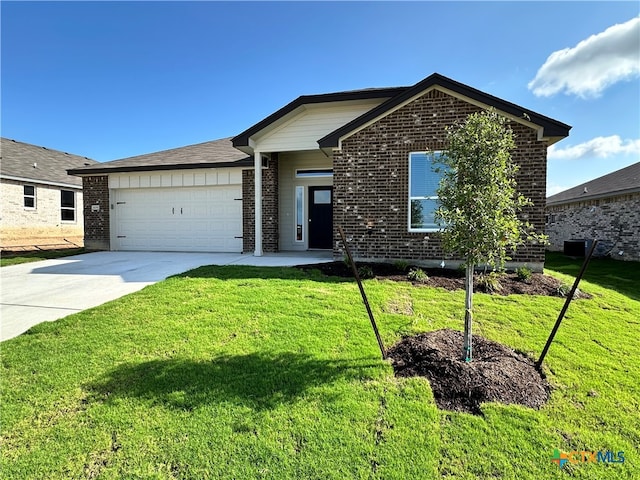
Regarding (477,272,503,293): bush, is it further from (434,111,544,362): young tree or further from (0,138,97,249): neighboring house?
(0,138,97,249): neighboring house

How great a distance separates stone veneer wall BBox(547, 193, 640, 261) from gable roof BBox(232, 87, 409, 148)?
10.5 meters

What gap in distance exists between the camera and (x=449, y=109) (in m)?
7.64

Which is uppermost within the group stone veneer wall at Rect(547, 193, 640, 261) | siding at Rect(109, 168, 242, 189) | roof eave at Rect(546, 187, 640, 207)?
siding at Rect(109, 168, 242, 189)

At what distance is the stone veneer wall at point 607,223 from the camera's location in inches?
473

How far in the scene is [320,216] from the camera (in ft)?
37.8

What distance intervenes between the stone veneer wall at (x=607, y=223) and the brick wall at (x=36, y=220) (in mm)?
25887

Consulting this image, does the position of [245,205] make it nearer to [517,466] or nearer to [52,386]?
[52,386]

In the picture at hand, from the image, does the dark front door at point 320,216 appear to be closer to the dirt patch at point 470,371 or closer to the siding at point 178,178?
the siding at point 178,178

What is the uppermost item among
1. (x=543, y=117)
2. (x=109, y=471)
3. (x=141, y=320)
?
(x=543, y=117)

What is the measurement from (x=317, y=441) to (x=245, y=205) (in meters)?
9.68

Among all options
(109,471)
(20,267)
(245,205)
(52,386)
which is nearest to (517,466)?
(109,471)

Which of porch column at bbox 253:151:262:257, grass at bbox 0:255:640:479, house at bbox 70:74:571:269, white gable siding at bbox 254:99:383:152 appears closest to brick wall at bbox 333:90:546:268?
house at bbox 70:74:571:269

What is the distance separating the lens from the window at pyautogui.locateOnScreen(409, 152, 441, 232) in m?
7.75

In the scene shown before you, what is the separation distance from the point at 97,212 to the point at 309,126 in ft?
30.1
